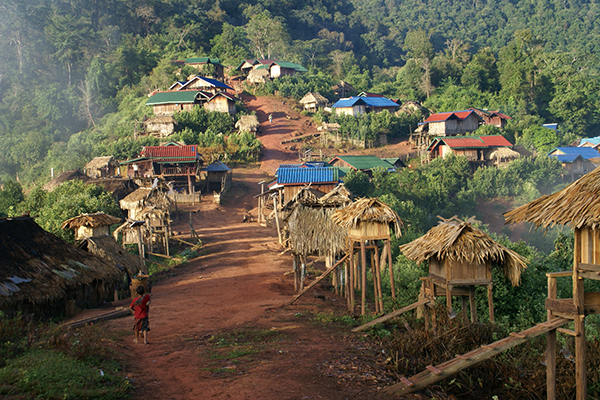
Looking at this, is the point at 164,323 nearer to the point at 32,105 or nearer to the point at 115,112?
the point at 115,112

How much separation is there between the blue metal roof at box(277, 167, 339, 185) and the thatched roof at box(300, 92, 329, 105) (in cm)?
2710

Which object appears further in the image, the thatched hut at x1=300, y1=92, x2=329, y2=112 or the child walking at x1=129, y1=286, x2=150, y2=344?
the thatched hut at x1=300, y1=92, x2=329, y2=112

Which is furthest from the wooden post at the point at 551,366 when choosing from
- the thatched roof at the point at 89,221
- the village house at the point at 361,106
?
the village house at the point at 361,106

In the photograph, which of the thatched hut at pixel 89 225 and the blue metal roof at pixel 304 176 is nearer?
the thatched hut at pixel 89 225

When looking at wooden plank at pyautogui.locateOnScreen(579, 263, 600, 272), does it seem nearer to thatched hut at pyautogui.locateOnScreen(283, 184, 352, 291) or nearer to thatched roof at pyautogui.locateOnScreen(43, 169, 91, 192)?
thatched hut at pyautogui.locateOnScreen(283, 184, 352, 291)

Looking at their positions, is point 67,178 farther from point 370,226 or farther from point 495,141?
point 495,141

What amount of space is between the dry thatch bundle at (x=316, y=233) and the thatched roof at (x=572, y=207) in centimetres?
791

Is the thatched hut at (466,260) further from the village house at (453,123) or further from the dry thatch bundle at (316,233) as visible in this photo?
the village house at (453,123)

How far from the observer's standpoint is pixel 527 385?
8180mm

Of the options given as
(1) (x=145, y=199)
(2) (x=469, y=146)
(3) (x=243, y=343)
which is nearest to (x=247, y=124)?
(2) (x=469, y=146)

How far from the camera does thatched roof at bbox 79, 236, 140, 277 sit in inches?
674

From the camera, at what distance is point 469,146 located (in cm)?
4309

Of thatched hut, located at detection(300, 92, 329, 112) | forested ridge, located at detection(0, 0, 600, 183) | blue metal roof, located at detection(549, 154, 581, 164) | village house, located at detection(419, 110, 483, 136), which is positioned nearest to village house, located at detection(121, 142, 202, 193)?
forested ridge, located at detection(0, 0, 600, 183)

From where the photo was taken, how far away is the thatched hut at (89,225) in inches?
695
